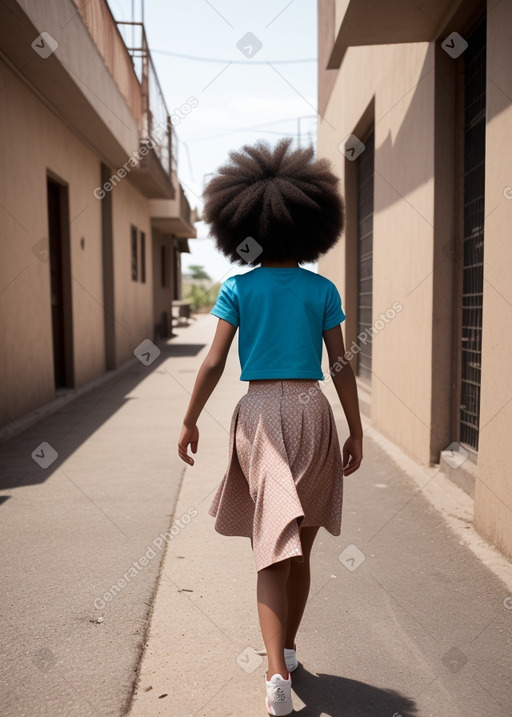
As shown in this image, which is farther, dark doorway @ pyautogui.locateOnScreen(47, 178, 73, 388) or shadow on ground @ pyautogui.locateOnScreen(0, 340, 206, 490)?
dark doorway @ pyautogui.locateOnScreen(47, 178, 73, 388)

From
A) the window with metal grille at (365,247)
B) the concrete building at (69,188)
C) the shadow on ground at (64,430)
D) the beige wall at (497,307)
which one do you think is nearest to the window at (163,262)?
the concrete building at (69,188)

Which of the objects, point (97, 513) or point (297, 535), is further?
point (97, 513)

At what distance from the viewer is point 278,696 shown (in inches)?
85.5

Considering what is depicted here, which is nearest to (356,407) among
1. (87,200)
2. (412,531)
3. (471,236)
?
(412,531)

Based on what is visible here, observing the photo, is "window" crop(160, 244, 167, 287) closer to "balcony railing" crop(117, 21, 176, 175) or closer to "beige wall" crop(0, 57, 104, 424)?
"balcony railing" crop(117, 21, 176, 175)

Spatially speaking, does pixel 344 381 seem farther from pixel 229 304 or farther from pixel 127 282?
pixel 127 282

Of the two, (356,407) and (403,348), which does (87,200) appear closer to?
(403,348)

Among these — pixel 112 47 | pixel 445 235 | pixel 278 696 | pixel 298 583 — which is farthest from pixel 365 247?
pixel 278 696

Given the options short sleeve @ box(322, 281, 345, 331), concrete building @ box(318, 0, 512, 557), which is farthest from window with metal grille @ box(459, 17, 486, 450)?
short sleeve @ box(322, 281, 345, 331)

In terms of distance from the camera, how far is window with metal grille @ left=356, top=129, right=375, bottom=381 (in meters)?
8.92

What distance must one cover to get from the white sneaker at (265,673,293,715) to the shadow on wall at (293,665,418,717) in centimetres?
16

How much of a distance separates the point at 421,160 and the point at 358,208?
14.6ft

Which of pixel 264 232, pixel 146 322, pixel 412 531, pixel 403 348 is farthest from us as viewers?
pixel 146 322

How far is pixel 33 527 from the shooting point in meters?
4.21
